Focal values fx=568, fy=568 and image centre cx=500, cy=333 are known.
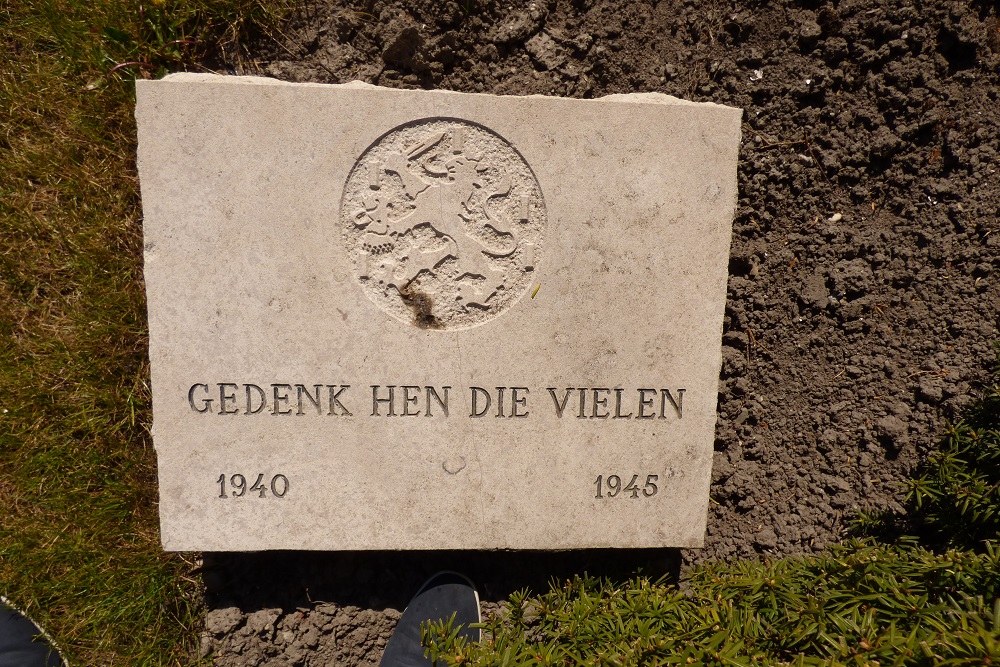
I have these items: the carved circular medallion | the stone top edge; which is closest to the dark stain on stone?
the carved circular medallion

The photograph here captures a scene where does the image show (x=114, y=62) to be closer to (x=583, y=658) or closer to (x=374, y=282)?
(x=374, y=282)

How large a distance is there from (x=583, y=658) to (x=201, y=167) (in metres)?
2.13

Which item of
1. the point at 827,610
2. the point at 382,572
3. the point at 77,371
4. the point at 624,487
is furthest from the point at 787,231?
the point at 77,371

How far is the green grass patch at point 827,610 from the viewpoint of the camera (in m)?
1.53

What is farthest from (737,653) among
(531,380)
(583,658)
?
(531,380)

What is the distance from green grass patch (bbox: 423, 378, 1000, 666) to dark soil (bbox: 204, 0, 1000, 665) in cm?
36

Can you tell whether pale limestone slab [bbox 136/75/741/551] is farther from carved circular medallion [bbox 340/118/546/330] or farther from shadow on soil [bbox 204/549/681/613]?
shadow on soil [bbox 204/549/681/613]

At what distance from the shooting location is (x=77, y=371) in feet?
8.43

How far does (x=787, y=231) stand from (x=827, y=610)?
61.9 inches

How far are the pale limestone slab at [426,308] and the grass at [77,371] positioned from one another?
643 mm

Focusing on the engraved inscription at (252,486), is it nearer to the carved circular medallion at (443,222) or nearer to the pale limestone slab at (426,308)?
the pale limestone slab at (426,308)

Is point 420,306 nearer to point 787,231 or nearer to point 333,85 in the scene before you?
point 333,85

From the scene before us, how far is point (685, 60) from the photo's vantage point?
8.32ft

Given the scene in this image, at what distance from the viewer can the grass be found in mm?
2545
